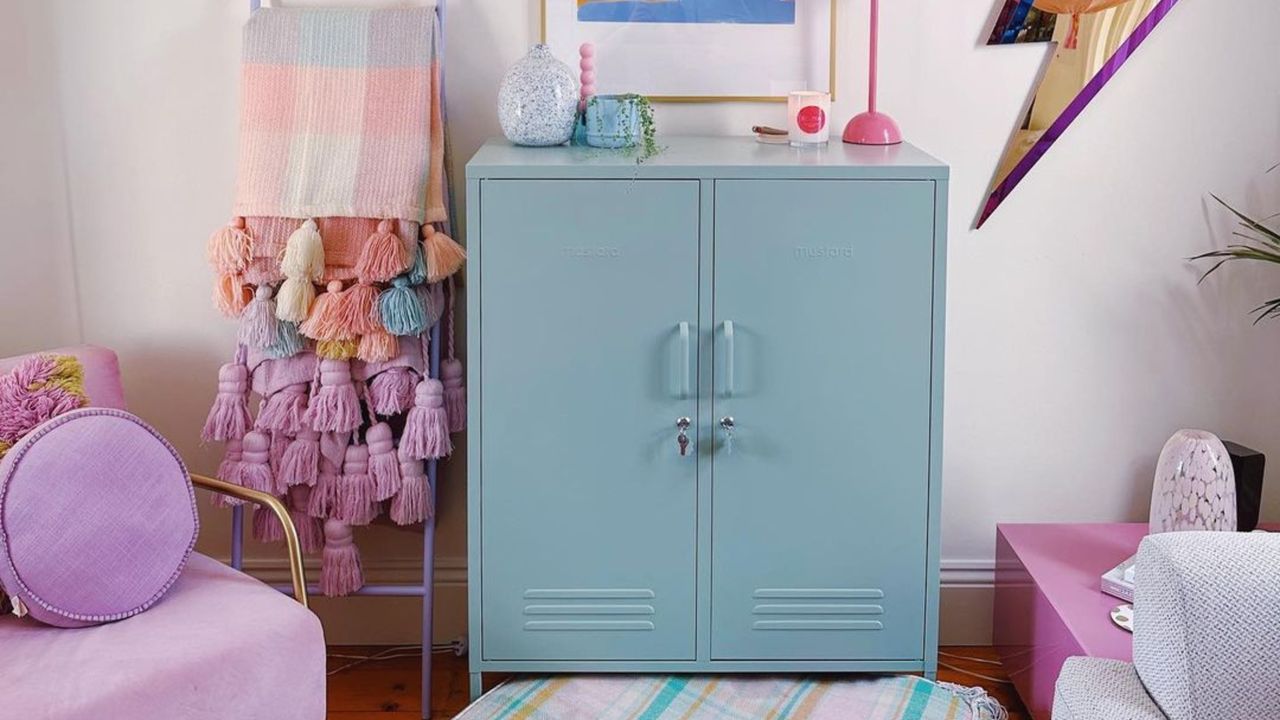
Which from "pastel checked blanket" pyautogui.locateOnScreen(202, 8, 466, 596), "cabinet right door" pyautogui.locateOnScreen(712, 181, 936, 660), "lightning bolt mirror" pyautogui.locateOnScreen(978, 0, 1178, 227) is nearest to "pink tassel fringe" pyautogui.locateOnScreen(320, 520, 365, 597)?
"pastel checked blanket" pyautogui.locateOnScreen(202, 8, 466, 596)

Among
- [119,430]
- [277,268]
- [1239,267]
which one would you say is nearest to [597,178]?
[277,268]

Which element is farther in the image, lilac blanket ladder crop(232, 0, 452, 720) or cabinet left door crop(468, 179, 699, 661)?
lilac blanket ladder crop(232, 0, 452, 720)

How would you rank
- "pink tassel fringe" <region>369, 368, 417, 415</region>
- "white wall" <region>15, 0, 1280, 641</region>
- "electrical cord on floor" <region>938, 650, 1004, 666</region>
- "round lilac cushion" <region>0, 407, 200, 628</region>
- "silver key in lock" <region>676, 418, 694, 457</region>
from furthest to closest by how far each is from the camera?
Result: 1. "electrical cord on floor" <region>938, 650, 1004, 666</region>
2. "white wall" <region>15, 0, 1280, 641</region>
3. "pink tassel fringe" <region>369, 368, 417, 415</region>
4. "silver key in lock" <region>676, 418, 694, 457</region>
5. "round lilac cushion" <region>0, 407, 200, 628</region>

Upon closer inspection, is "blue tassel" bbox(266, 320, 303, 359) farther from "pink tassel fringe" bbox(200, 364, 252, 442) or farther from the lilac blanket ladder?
the lilac blanket ladder

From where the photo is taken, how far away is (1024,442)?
3.12m

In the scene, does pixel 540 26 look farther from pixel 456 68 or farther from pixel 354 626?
pixel 354 626

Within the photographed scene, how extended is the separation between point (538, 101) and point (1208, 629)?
1564mm

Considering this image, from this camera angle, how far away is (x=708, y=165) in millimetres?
2539

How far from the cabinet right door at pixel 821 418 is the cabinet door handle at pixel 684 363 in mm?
52

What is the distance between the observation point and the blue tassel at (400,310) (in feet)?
9.06

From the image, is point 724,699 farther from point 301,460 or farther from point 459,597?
point 301,460

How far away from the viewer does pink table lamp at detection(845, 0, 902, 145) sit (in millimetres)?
2801

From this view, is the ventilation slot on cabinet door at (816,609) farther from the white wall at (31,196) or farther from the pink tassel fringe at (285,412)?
the white wall at (31,196)

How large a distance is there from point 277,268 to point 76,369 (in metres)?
0.50
